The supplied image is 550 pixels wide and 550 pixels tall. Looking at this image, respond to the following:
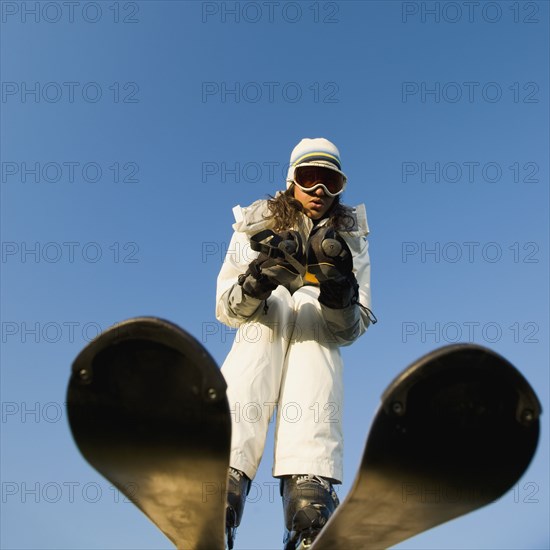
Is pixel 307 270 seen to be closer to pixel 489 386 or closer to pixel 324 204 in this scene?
pixel 324 204

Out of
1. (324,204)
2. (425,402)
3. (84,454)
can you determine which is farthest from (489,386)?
(324,204)

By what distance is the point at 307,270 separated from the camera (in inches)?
111

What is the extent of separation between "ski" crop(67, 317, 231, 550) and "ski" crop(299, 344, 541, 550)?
0.41 metres

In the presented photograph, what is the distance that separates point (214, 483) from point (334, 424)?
107 centimetres

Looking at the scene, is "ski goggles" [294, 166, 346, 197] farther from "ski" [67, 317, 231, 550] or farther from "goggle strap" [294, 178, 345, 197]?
"ski" [67, 317, 231, 550]

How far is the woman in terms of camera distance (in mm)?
2760

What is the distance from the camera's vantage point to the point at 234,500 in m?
2.62

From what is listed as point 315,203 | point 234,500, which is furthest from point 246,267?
point 234,500

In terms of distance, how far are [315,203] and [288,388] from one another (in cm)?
100

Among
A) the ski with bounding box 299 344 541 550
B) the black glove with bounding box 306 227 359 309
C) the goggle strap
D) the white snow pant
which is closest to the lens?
the ski with bounding box 299 344 541 550

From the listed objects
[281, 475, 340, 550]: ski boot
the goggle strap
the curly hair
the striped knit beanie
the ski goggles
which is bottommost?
[281, 475, 340, 550]: ski boot

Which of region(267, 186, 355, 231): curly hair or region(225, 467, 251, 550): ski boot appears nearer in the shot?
region(225, 467, 251, 550): ski boot

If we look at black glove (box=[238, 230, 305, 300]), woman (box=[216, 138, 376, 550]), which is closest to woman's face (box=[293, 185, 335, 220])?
woman (box=[216, 138, 376, 550])

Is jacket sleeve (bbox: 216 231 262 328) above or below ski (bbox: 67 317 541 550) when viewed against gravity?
above
